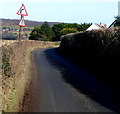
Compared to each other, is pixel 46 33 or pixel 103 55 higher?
pixel 103 55

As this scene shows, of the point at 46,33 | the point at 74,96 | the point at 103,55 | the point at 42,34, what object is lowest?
the point at 42,34

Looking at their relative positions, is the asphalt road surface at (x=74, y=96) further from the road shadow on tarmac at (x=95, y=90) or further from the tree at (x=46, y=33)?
the tree at (x=46, y=33)

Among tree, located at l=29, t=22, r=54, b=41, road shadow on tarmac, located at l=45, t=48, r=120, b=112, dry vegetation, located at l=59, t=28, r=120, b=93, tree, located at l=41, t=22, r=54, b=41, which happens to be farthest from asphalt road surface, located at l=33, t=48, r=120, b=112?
tree, located at l=29, t=22, r=54, b=41

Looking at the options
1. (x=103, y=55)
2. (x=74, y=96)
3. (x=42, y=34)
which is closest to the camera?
(x=74, y=96)

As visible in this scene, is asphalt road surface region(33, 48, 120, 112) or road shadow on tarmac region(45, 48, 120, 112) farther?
road shadow on tarmac region(45, 48, 120, 112)

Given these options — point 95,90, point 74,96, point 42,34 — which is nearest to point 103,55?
point 95,90

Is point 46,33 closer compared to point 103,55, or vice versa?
point 103,55

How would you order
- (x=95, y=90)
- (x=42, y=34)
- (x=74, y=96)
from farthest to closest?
(x=42, y=34) < (x=95, y=90) < (x=74, y=96)

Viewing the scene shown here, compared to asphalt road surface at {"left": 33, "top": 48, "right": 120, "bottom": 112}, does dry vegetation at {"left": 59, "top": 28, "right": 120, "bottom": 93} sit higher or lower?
higher

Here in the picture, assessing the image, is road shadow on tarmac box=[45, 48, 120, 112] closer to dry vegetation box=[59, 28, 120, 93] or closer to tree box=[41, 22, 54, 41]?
dry vegetation box=[59, 28, 120, 93]

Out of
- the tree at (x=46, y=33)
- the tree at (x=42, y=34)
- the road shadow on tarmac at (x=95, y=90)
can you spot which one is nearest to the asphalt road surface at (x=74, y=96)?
the road shadow on tarmac at (x=95, y=90)

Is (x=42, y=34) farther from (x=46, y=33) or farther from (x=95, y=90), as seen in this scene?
(x=95, y=90)

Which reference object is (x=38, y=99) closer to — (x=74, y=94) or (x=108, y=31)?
(x=74, y=94)

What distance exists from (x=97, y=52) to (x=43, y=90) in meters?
6.89
